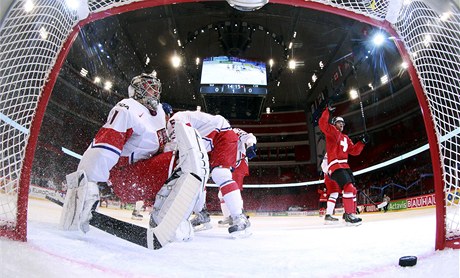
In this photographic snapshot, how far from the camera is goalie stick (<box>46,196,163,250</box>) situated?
1.25 meters

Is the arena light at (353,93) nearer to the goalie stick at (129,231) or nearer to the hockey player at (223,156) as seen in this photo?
the hockey player at (223,156)

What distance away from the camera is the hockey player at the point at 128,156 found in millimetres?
1342

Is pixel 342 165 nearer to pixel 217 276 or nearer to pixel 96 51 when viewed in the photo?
pixel 217 276

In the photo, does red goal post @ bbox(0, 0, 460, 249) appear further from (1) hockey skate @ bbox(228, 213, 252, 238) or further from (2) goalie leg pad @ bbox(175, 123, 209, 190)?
(1) hockey skate @ bbox(228, 213, 252, 238)

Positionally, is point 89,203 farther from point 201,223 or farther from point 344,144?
point 344,144

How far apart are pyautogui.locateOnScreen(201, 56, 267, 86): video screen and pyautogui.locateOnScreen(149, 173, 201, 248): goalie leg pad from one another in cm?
600

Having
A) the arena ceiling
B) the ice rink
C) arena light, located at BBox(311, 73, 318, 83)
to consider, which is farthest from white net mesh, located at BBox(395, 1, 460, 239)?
arena light, located at BBox(311, 73, 318, 83)

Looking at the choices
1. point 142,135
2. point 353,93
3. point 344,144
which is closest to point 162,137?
point 142,135

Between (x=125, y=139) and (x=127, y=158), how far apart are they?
7.0 inches

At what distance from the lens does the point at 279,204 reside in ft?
43.8

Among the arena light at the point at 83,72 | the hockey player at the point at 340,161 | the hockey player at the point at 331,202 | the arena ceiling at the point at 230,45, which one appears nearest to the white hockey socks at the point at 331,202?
the hockey player at the point at 331,202

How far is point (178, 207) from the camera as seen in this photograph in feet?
4.07

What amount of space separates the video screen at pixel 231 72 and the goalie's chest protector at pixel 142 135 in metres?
5.49

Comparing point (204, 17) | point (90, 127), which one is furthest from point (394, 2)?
point (90, 127)
